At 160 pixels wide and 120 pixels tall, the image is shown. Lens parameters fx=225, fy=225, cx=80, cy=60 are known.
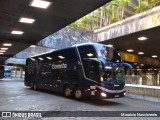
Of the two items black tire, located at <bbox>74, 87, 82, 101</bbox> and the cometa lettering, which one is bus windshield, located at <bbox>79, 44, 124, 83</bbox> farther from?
the cometa lettering

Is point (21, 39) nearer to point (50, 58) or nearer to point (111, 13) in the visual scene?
point (50, 58)

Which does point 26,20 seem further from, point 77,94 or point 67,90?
point 67,90

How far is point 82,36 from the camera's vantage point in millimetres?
21422

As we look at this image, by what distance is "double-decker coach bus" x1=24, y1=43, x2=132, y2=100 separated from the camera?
13281mm

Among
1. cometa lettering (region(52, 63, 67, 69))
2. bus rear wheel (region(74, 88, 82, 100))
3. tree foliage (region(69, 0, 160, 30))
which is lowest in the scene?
bus rear wheel (region(74, 88, 82, 100))

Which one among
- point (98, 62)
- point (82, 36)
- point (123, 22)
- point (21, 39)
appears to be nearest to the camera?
point (98, 62)

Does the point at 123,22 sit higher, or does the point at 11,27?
the point at 123,22

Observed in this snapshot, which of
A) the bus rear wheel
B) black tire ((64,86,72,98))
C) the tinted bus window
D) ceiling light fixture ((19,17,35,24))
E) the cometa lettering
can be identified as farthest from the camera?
the cometa lettering

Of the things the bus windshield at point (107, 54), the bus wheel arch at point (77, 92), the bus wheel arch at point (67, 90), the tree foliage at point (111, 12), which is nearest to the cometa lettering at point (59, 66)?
the bus wheel arch at point (67, 90)

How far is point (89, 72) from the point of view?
548 inches

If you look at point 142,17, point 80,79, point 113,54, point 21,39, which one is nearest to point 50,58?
point 21,39

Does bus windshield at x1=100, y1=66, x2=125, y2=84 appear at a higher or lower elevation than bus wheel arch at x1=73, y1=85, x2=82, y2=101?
higher

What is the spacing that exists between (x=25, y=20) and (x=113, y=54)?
19.5 ft

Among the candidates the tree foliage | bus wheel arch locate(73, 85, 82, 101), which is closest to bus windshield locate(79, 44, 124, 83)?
bus wheel arch locate(73, 85, 82, 101)
